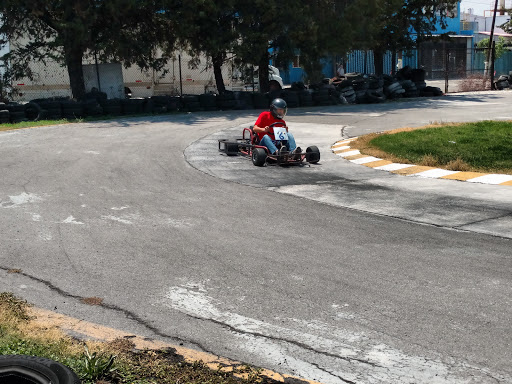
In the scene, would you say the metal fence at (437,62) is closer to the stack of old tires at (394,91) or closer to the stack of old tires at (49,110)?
the stack of old tires at (394,91)

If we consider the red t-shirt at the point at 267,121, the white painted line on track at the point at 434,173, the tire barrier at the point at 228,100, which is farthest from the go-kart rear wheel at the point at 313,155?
the tire barrier at the point at 228,100

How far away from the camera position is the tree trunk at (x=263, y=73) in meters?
27.2

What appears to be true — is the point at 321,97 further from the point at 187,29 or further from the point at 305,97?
the point at 187,29

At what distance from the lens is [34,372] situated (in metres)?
3.32

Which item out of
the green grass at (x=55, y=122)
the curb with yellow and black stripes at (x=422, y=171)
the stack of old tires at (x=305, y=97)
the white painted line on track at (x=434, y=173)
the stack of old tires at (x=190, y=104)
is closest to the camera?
the curb with yellow and black stripes at (x=422, y=171)

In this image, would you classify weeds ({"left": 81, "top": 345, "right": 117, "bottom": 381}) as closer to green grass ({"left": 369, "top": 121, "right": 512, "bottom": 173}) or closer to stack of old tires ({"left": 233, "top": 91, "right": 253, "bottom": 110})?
green grass ({"left": 369, "top": 121, "right": 512, "bottom": 173})

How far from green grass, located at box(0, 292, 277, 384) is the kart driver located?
798 centimetres

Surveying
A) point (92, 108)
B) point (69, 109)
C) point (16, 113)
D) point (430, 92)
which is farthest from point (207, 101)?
→ point (430, 92)

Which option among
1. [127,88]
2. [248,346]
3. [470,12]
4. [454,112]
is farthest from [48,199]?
[470,12]

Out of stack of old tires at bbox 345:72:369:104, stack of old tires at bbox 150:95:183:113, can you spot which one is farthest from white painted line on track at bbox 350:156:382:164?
stack of old tires at bbox 345:72:369:104

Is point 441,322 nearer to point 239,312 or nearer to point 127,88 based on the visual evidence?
point 239,312

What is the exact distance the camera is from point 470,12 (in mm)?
76438

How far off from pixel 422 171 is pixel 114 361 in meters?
8.26

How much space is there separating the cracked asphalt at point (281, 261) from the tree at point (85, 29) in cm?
1215
